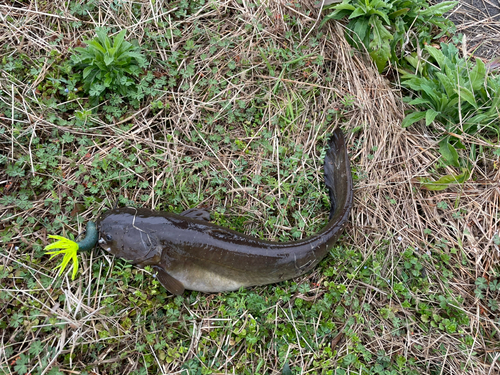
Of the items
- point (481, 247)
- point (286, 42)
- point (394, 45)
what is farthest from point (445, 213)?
point (286, 42)

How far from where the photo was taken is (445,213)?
367cm

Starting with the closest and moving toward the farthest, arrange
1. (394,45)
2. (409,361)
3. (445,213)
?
1. (409,361)
2. (445,213)
3. (394,45)

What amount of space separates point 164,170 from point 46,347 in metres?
1.85

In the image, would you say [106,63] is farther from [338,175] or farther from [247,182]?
[338,175]

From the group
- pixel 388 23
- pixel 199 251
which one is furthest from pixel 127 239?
pixel 388 23

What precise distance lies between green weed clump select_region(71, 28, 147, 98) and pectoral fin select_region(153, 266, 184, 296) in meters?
1.90

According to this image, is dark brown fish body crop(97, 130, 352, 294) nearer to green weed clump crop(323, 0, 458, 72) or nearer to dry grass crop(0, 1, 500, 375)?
dry grass crop(0, 1, 500, 375)

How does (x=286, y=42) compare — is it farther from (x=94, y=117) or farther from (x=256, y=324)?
(x=256, y=324)

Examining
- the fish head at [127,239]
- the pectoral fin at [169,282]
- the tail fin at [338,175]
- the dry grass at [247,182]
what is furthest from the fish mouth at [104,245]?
the tail fin at [338,175]

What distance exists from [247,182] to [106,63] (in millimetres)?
1840

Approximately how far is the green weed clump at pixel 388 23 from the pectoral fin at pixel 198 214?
104 inches

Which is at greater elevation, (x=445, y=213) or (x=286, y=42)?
(x=286, y=42)

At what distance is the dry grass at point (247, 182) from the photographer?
290cm

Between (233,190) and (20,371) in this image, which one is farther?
A: (233,190)
